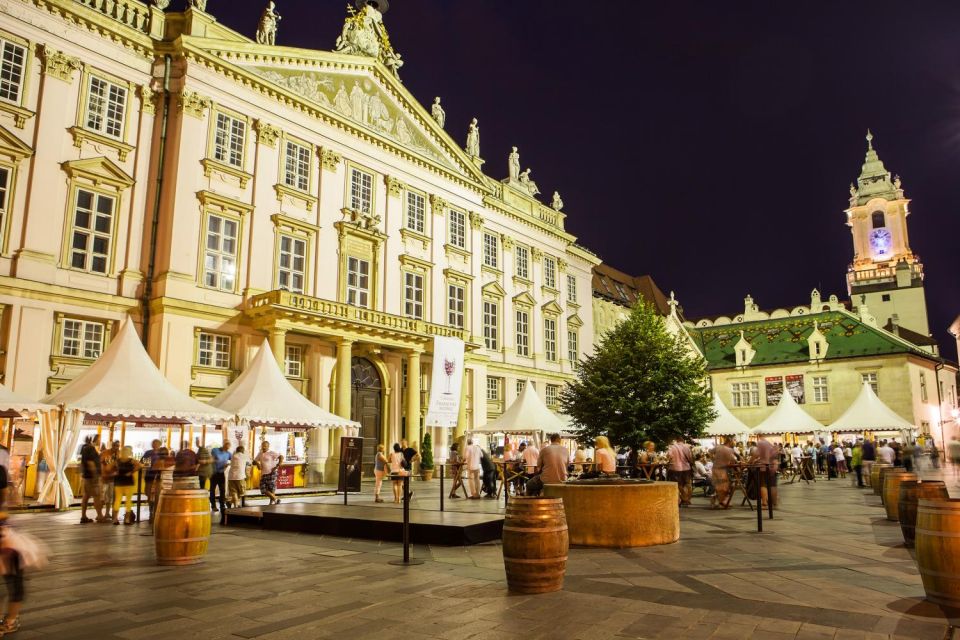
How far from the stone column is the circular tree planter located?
19.2 meters

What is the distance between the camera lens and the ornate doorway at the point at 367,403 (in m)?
29.2

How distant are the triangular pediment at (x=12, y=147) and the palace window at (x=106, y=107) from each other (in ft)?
7.20

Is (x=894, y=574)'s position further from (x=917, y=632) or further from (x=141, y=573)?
(x=141, y=573)

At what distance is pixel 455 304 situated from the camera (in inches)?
1393

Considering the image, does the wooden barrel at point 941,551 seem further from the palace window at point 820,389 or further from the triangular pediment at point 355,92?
the palace window at point 820,389

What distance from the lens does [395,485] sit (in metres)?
18.9

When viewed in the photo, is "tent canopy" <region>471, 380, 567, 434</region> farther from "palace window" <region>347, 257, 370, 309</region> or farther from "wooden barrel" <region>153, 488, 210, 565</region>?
"wooden barrel" <region>153, 488, 210, 565</region>

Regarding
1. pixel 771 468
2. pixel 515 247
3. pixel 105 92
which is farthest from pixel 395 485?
pixel 515 247

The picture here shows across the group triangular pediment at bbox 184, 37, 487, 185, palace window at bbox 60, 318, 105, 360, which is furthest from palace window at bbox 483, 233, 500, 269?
palace window at bbox 60, 318, 105, 360

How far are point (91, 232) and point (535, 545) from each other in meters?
20.8

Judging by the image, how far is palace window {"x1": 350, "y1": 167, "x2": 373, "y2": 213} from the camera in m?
30.8

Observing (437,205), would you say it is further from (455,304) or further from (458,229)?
(455,304)

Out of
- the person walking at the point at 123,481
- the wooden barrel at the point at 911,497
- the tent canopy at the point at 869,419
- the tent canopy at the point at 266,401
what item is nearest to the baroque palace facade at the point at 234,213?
the tent canopy at the point at 266,401

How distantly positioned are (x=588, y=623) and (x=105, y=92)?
24131mm
